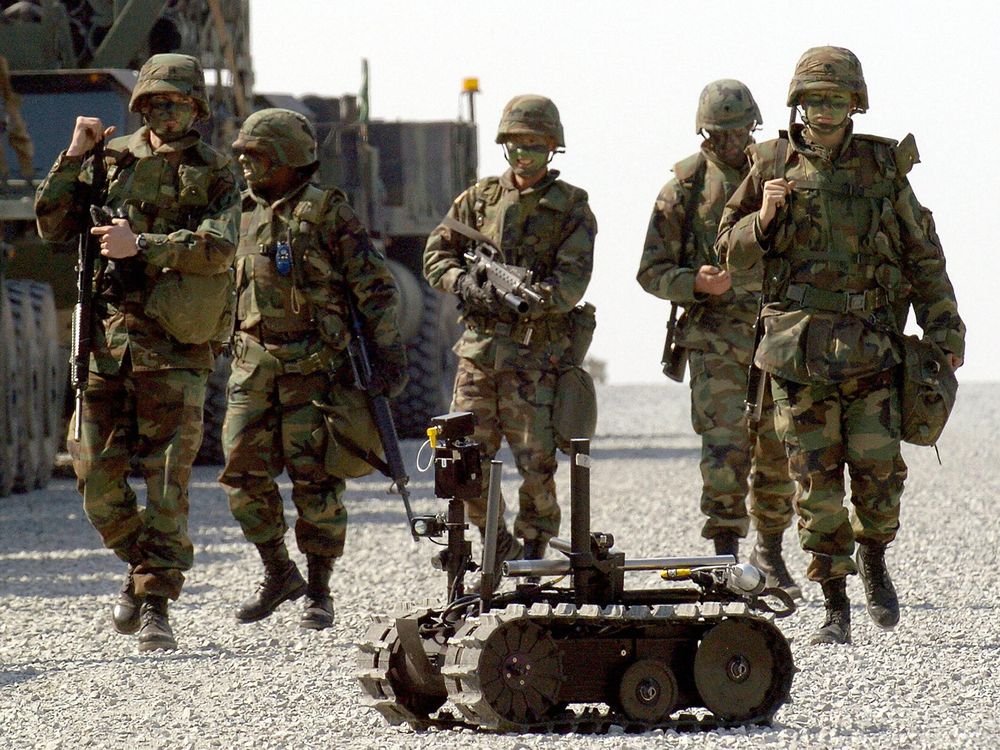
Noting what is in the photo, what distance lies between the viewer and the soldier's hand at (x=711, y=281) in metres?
8.93

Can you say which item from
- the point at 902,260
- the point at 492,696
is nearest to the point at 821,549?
the point at 902,260

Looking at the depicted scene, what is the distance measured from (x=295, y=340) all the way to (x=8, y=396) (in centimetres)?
658

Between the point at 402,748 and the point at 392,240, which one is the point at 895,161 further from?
the point at 392,240

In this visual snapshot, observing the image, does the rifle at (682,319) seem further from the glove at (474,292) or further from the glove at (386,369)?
the glove at (386,369)

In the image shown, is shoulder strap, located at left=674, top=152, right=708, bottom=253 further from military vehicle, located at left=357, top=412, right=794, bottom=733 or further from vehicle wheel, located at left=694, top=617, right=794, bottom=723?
vehicle wheel, located at left=694, top=617, right=794, bottom=723

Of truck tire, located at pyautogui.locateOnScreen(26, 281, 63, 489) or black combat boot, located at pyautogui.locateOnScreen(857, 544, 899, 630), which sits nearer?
black combat boot, located at pyautogui.locateOnScreen(857, 544, 899, 630)

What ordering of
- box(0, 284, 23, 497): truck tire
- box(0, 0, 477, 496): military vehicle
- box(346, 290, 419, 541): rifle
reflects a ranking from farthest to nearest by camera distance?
box(0, 284, 23, 497): truck tire, box(0, 0, 477, 496): military vehicle, box(346, 290, 419, 541): rifle

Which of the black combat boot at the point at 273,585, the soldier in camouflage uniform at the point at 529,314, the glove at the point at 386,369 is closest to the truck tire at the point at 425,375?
the soldier in camouflage uniform at the point at 529,314

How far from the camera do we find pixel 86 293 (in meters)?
7.91

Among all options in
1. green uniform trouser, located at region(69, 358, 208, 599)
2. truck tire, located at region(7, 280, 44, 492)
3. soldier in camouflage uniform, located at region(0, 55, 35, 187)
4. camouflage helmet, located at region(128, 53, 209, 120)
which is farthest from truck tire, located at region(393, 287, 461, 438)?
camouflage helmet, located at region(128, 53, 209, 120)

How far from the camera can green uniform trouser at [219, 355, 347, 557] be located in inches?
325

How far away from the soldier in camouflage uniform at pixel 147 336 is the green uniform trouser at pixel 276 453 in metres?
0.30

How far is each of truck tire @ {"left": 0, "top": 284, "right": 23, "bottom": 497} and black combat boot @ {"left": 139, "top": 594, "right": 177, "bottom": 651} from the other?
652 centimetres

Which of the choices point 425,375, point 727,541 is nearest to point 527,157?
point 727,541
